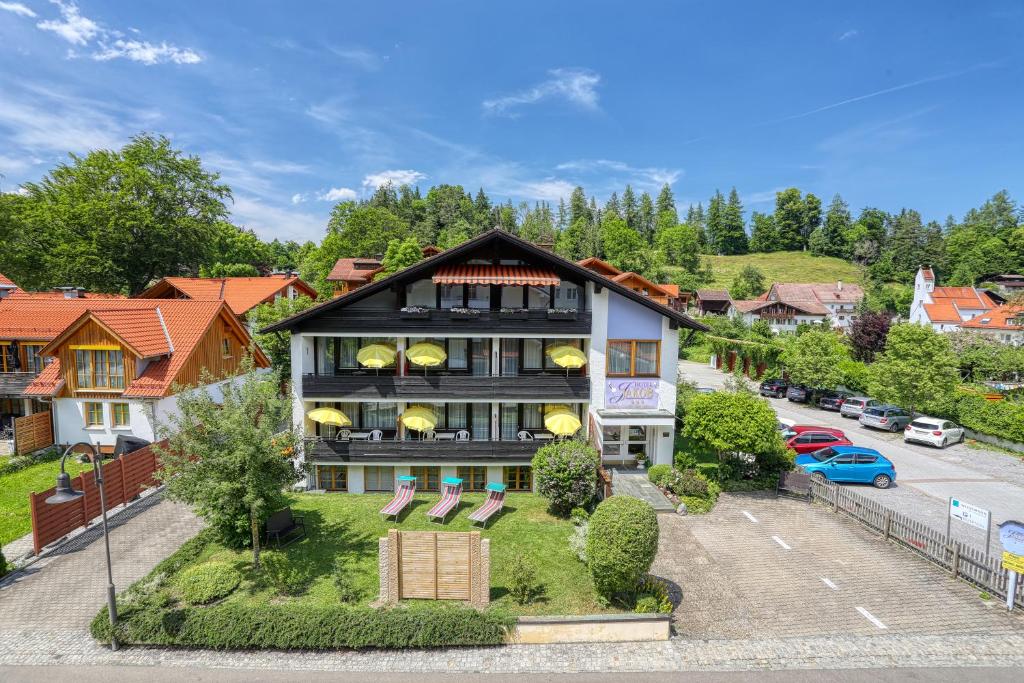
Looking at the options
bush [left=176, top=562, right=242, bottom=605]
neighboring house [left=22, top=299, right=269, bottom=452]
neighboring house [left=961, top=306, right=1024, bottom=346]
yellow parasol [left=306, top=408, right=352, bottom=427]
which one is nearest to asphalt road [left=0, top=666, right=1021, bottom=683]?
bush [left=176, top=562, right=242, bottom=605]

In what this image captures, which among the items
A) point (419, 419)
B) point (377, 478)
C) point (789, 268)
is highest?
point (789, 268)

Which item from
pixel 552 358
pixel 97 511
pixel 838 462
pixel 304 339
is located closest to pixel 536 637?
pixel 552 358

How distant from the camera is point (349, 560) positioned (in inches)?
608

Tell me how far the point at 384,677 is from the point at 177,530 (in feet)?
36.7

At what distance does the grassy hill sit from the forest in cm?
401

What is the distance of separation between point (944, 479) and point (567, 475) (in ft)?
65.5

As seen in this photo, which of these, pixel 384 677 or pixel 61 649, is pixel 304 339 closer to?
pixel 61 649

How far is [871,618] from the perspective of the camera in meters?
13.2

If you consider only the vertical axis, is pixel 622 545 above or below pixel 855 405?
above

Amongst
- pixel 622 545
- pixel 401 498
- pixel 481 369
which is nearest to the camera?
pixel 622 545

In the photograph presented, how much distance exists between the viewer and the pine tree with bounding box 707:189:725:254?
152625 mm

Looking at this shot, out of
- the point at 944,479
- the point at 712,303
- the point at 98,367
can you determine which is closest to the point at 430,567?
the point at 98,367

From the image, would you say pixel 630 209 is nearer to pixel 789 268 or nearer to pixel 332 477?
pixel 789 268

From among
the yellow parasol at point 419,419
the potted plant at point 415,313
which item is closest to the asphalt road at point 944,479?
the yellow parasol at point 419,419
